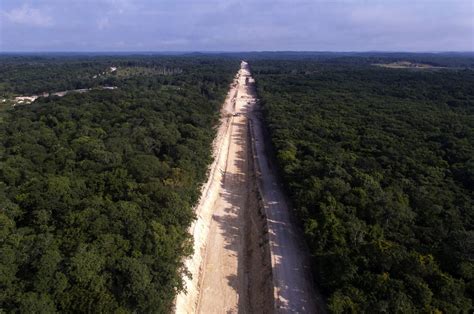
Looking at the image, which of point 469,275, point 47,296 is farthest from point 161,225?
point 469,275

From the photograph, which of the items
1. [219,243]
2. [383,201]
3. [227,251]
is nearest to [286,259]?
[227,251]

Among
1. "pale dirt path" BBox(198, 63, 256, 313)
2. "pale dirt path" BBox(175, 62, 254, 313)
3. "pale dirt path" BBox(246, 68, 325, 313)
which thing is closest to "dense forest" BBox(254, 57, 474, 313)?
"pale dirt path" BBox(246, 68, 325, 313)

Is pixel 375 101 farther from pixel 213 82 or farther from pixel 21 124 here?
pixel 21 124

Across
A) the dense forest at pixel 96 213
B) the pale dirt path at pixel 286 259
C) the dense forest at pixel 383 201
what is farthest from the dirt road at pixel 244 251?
the dense forest at pixel 96 213

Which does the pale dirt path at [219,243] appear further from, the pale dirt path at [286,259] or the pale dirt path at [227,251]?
the pale dirt path at [286,259]

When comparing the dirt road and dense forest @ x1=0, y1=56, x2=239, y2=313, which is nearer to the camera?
dense forest @ x1=0, y1=56, x2=239, y2=313

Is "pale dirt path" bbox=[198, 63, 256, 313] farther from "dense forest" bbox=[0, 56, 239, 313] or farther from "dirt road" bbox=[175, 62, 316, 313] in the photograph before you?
"dense forest" bbox=[0, 56, 239, 313]
